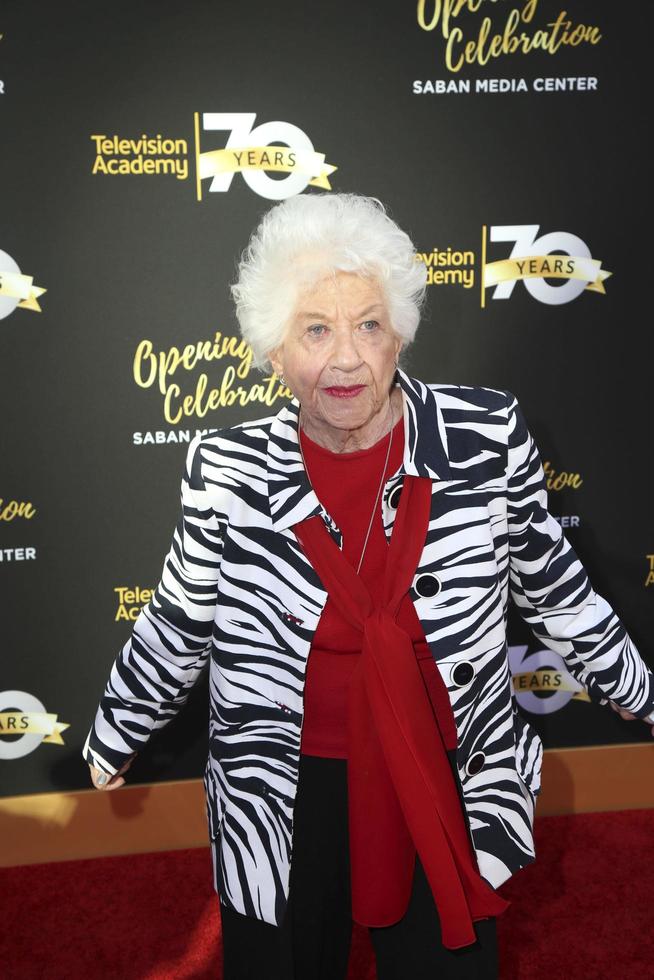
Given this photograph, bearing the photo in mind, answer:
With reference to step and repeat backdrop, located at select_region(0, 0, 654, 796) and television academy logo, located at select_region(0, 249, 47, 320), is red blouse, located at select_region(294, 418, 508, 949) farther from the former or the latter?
television academy logo, located at select_region(0, 249, 47, 320)

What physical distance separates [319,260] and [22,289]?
4.77ft

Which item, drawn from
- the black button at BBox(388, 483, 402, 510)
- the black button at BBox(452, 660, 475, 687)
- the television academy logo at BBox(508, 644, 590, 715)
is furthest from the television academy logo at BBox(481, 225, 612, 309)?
the black button at BBox(452, 660, 475, 687)

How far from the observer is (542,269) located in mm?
2893

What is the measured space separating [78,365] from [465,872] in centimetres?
186

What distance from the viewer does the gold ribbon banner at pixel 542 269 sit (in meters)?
2.88

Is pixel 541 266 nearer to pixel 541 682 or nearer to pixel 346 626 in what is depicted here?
pixel 541 682

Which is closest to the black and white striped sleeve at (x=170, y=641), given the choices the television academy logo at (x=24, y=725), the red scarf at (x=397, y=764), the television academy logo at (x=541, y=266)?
the red scarf at (x=397, y=764)

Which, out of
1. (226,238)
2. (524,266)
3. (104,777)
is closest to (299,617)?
(104,777)

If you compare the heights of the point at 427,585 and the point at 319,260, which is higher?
the point at 319,260

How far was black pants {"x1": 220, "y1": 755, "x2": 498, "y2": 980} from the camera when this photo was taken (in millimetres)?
1599

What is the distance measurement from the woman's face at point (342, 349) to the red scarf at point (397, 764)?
0.53ft

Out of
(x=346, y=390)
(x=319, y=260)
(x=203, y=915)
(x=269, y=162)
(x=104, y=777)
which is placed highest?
(x=269, y=162)

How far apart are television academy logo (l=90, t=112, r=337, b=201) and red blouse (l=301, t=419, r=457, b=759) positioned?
1376 mm

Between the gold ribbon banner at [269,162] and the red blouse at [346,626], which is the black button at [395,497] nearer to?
the red blouse at [346,626]
